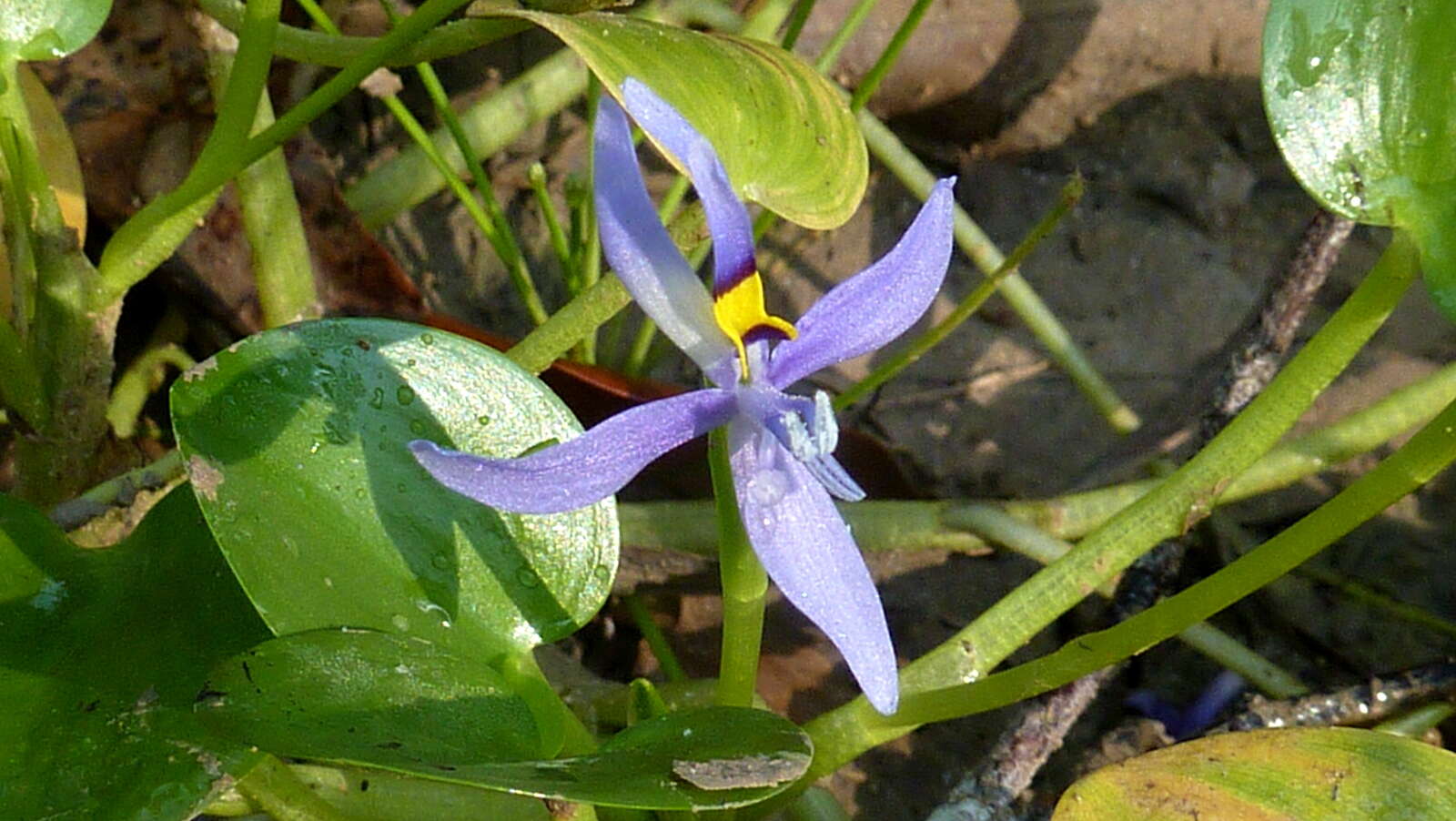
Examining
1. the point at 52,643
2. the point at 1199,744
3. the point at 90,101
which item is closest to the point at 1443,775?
the point at 1199,744

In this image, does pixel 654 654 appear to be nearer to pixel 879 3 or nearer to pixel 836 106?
pixel 836 106

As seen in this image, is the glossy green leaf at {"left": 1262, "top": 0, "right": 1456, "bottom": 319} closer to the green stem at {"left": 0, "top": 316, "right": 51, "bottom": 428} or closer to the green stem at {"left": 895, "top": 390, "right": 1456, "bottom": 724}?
the green stem at {"left": 895, "top": 390, "right": 1456, "bottom": 724}

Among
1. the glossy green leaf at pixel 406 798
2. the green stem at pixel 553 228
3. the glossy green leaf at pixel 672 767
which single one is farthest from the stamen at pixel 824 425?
the green stem at pixel 553 228

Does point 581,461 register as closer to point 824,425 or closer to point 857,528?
point 824,425

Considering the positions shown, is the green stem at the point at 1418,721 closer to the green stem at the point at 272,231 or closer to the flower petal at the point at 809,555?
the flower petal at the point at 809,555

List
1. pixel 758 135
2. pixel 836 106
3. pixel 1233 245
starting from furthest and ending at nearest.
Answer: pixel 1233 245 → pixel 836 106 → pixel 758 135
